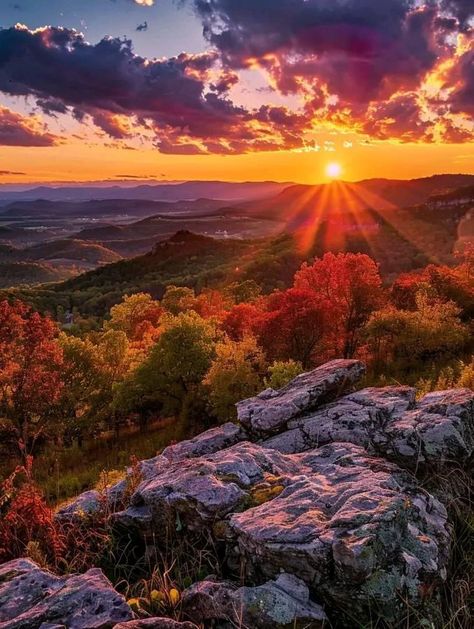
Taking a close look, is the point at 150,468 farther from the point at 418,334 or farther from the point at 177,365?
the point at 418,334

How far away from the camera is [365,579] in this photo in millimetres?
5320

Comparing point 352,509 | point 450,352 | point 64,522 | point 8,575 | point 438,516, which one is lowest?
point 450,352

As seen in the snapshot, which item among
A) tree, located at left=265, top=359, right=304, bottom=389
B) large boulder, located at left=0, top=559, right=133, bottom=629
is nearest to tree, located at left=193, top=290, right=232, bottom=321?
tree, located at left=265, top=359, right=304, bottom=389

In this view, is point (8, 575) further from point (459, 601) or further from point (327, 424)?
point (327, 424)

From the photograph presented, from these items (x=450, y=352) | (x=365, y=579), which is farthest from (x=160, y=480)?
(x=450, y=352)

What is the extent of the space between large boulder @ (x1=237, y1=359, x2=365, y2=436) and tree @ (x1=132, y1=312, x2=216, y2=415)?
23596 millimetres

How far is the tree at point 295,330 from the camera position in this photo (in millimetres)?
37938

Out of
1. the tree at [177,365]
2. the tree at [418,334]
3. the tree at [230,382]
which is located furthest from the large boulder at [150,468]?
the tree at [418,334]

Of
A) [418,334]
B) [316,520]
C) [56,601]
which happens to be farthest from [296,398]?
[418,334]

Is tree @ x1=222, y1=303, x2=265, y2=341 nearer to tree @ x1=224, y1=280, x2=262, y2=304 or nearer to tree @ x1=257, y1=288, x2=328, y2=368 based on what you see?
tree @ x1=257, y1=288, x2=328, y2=368

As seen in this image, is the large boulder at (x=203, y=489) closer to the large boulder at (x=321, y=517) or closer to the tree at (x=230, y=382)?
the large boulder at (x=321, y=517)

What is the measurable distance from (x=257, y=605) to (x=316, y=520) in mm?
1255

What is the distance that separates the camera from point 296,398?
12633 millimetres

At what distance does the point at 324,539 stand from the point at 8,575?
405 cm
